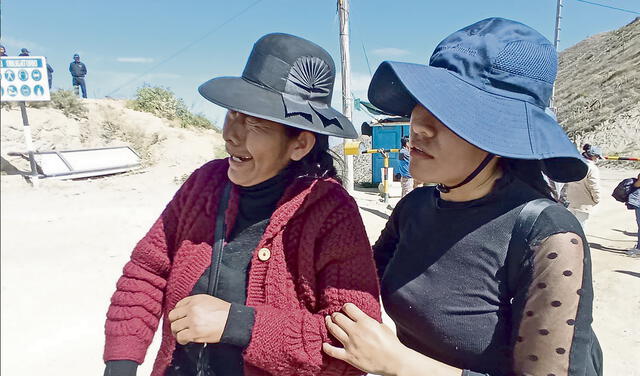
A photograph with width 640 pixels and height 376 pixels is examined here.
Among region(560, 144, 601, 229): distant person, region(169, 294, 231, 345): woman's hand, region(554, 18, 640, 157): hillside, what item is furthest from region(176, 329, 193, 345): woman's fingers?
region(554, 18, 640, 157): hillside

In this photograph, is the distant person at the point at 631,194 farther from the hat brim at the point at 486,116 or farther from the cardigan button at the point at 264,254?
the cardigan button at the point at 264,254

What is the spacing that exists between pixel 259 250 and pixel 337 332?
337 millimetres

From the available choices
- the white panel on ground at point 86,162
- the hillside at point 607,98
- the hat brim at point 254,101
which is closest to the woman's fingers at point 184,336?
the hat brim at point 254,101

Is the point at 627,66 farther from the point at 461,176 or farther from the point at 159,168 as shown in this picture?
the point at 461,176

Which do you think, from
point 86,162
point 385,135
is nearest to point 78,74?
point 86,162

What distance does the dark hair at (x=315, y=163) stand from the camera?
4.59 ft

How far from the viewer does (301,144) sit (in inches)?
55.0

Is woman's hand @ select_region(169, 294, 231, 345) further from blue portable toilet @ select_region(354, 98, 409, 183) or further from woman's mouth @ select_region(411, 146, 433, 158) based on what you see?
blue portable toilet @ select_region(354, 98, 409, 183)

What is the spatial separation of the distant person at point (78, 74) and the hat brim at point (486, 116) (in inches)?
719

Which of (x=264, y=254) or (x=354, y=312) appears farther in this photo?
(x=264, y=254)

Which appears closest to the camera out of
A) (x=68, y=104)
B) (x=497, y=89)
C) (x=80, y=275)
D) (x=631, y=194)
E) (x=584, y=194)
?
(x=497, y=89)

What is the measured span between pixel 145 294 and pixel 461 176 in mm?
1041

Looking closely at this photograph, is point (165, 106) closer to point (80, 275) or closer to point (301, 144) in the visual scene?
point (80, 275)

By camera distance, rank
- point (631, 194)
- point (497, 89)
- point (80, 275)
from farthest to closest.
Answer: point (631, 194)
point (80, 275)
point (497, 89)
